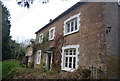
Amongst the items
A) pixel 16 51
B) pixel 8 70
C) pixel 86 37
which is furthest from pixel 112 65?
pixel 16 51

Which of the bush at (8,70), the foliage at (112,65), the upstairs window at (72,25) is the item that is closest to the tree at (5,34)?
the bush at (8,70)

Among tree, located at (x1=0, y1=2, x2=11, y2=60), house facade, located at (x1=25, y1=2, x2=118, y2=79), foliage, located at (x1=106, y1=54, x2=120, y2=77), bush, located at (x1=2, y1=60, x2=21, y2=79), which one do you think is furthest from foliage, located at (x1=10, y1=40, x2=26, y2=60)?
foliage, located at (x1=106, y1=54, x2=120, y2=77)

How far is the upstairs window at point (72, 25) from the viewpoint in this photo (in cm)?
1075

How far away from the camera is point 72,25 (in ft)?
38.6

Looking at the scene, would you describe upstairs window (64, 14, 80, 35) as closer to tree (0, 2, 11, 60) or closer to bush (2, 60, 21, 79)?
bush (2, 60, 21, 79)

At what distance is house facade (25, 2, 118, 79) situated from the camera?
8.00 meters

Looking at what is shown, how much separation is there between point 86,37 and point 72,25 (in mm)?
2867

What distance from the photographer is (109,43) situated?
313 inches

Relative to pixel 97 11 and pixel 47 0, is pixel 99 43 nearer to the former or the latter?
pixel 97 11

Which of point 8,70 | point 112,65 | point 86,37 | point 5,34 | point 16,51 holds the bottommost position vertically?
point 8,70

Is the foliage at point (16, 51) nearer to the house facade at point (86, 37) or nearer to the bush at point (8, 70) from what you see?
the house facade at point (86, 37)

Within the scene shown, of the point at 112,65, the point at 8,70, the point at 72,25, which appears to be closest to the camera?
the point at 112,65

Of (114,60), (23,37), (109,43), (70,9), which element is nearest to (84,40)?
(109,43)

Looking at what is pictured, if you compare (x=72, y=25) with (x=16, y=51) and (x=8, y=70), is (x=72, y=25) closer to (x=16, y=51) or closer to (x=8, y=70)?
(x=8, y=70)
